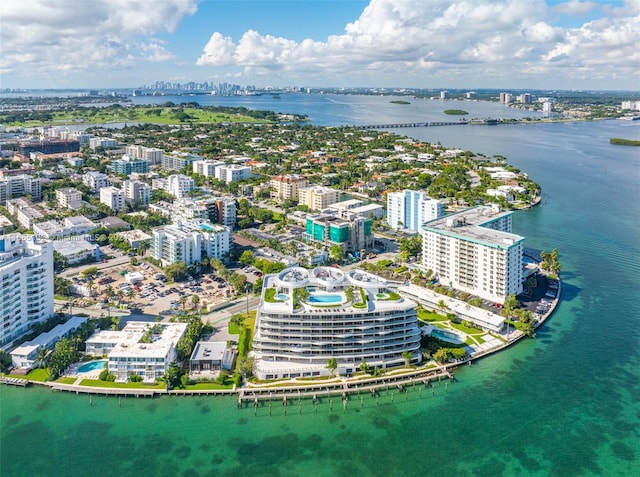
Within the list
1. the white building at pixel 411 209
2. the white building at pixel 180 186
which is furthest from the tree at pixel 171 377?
the white building at pixel 180 186

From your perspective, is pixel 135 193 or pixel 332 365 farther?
pixel 135 193

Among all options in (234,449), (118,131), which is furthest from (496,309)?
(118,131)

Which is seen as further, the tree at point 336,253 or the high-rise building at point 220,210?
the high-rise building at point 220,210

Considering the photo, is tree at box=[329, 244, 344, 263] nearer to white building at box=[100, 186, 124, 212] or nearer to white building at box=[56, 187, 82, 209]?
white building at box=[100, 186, 124, 212]

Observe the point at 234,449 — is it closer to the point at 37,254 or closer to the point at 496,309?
the point at 37,254

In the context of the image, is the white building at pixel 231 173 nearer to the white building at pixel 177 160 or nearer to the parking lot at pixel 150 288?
the white building at pixel 177 160

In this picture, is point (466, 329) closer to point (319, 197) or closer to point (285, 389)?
point (285, 389)

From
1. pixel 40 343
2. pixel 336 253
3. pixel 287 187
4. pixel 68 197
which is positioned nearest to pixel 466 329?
pixel 336 253
